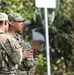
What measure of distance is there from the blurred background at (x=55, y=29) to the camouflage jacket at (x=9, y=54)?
8.52 m

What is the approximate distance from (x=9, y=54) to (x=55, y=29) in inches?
383

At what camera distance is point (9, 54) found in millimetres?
6457

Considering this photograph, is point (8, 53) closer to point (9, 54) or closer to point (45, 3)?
point (9, 54)

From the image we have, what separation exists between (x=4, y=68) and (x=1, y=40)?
16.3 inches

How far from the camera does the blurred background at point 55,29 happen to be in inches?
599

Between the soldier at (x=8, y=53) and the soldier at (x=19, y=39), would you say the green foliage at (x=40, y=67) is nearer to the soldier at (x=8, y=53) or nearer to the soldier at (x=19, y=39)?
the soldier at (x=19, y=39)

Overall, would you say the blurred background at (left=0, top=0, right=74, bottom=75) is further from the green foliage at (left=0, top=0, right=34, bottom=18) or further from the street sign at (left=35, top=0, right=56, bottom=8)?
the street sign at (left=35, top=0, right=56, bottom=8)

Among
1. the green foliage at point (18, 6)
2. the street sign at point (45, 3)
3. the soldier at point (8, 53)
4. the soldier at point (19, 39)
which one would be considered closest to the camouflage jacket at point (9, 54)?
the soldier at point (8, 53)

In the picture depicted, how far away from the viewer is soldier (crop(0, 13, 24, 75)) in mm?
6433

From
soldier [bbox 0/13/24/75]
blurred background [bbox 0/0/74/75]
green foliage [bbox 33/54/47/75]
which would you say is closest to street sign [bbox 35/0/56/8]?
soldier [bbox 0/13/24/75]

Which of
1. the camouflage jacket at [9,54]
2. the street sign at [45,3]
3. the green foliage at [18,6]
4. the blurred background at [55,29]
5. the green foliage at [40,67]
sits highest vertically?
the street sign at [45,3]

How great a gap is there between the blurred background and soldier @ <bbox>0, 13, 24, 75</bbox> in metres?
8.49

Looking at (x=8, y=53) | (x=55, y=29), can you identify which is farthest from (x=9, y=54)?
(x=55, y=29)

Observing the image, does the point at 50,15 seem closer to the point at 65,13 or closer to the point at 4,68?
the point at 65,13
